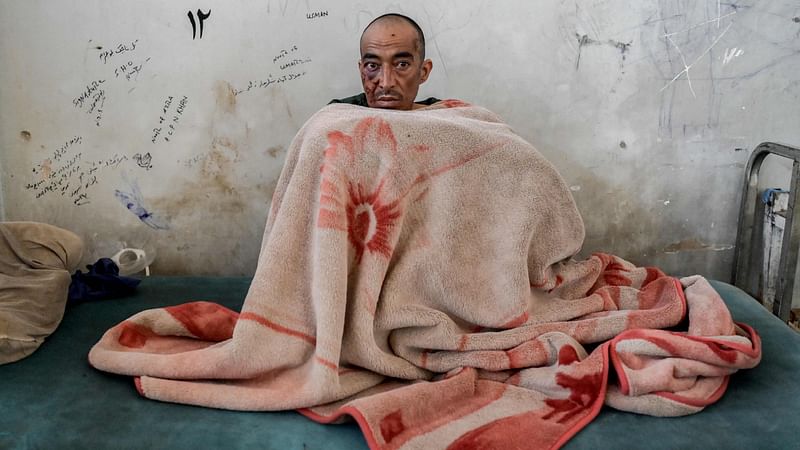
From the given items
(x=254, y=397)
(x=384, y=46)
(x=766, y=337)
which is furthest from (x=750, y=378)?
(x=384, y=46)

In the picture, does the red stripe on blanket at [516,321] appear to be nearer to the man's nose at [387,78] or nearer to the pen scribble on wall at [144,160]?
the man's nose at [387,78]

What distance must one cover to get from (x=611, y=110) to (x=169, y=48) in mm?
1371

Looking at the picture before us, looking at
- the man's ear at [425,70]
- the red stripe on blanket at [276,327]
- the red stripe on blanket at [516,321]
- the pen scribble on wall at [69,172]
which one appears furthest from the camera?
the pen scribble on wall at [69,172]

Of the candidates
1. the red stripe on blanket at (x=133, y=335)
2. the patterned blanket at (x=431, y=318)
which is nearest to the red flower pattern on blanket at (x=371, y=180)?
the patterned blanket at (x=431, y=318)

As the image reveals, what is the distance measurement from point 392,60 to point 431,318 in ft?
2.49

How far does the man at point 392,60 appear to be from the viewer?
76.1 inches

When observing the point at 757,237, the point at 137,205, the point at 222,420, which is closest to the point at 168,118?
the point at 137,205

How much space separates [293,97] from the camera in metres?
2.18

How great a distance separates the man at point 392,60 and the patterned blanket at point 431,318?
0.24m

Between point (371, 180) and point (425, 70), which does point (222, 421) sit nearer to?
point (371, 180)

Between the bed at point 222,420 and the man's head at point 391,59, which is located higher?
the man's head at point 391,59

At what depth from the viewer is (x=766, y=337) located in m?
1.75

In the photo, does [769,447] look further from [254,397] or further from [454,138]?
[254,397]

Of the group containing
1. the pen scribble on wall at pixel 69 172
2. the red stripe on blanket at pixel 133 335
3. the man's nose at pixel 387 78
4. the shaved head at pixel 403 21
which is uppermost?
the shaved head at pixel 403 21
